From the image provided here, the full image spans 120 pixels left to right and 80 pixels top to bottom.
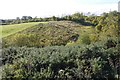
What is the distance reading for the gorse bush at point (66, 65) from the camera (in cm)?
585

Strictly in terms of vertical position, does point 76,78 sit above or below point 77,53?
below

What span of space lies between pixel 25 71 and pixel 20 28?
33.4 m

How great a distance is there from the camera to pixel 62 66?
247 inches

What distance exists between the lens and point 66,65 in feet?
20.6

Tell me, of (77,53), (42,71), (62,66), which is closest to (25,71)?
(42,71)

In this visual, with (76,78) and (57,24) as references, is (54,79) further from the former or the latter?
(57,24)

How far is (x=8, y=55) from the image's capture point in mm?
7480

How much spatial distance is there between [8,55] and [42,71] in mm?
1916

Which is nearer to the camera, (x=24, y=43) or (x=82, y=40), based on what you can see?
(x=82, y=40)

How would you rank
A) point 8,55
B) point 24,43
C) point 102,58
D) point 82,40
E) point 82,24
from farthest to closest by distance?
point 82,24, point 24,43, point 82,40, point 8,55, point 102,58

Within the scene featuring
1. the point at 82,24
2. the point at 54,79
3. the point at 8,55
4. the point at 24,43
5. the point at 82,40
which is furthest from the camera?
the point at 82,24

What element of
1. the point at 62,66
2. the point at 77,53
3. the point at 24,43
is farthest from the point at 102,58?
the point at 24,43

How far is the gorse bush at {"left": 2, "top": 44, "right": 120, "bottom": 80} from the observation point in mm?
5852

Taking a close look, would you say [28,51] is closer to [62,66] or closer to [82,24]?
[62,66]
